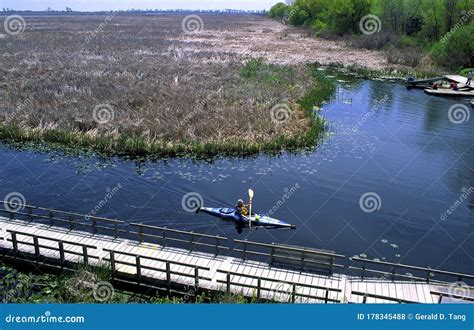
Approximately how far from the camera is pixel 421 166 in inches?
1241

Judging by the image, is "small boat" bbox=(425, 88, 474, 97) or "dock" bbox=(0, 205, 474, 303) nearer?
"dock" bbox=(0, 205, 474, 303)

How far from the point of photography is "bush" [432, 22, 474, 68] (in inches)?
2584

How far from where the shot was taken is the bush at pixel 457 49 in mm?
65625

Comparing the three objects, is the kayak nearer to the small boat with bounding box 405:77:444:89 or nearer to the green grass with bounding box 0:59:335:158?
the green grass with bounding box 0:59:335:158

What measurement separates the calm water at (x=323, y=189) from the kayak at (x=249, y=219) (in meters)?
0.42

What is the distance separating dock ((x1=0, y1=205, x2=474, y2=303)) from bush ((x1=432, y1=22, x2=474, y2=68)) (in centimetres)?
5925

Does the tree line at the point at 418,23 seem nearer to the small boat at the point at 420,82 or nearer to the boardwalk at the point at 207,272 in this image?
Answer: the small boat at the point at 420,82

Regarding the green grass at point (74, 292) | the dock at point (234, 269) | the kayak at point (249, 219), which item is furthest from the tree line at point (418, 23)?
the green grass at point (74, 292)

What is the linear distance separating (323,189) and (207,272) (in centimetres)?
1216

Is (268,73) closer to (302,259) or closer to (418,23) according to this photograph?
(302,259)

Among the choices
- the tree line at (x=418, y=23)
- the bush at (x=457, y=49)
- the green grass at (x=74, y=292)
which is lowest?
the green grass at (x=74, y=292)

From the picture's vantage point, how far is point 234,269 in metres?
18.1

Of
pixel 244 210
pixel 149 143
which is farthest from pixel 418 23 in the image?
pixel 244 210

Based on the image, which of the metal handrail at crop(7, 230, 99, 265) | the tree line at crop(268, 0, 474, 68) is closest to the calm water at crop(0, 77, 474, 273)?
the metal handrail at crop(7, 230, 99, 265)
